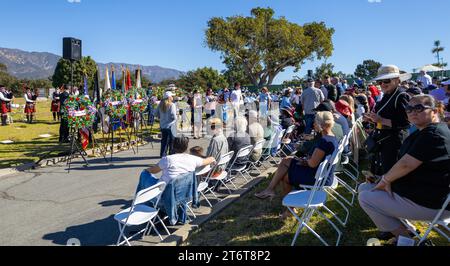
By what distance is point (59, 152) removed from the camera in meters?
10.5

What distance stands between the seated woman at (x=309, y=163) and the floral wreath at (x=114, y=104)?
18.1 feet

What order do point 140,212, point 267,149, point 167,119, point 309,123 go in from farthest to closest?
point 309,123 < point 167,119 < point 267,149 < point 140,212

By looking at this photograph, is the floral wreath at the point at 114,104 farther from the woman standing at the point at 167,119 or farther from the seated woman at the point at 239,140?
the seated woman at the point at 239,140

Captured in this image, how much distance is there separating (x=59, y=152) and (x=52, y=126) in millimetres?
7436

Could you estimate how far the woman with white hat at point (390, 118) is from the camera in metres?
4.58

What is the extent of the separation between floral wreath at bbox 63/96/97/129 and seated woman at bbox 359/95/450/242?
6.95 metres

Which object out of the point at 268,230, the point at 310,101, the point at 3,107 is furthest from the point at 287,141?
the point at 3,107

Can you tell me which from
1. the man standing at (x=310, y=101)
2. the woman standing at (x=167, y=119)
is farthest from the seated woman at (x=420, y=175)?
the man standing at (x=310, y=101)

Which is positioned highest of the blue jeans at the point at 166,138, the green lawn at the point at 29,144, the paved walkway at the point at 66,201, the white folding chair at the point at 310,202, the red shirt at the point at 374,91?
the red shirt at the point at 374,91

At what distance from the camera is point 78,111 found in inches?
332

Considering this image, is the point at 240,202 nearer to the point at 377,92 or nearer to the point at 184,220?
the point at 184,220

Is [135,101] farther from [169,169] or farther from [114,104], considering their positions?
[169,169]

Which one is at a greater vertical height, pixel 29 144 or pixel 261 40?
pixel 261 40

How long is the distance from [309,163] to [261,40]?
42968mm
